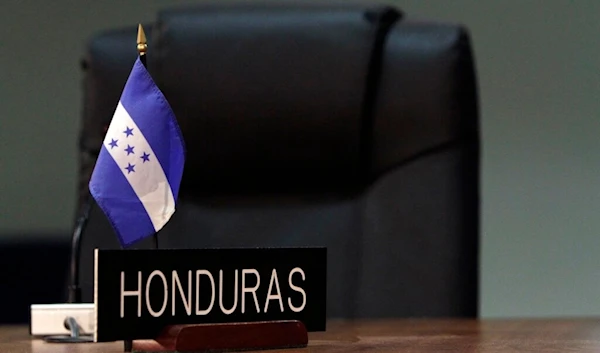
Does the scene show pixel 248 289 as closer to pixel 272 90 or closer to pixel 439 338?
pixel 439 338

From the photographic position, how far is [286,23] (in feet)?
6.43

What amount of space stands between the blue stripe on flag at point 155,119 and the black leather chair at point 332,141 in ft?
2.64

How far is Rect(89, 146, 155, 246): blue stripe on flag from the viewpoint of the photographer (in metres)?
1.13

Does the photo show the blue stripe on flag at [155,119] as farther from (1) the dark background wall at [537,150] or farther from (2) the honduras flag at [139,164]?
(1) the dark background wall at [537,150]

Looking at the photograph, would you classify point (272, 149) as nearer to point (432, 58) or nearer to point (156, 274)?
point (432, 58)

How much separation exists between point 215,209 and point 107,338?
1.01m

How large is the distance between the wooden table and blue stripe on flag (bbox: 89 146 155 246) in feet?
0.43

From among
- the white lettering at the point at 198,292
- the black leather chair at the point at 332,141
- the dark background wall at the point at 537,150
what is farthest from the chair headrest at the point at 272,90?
the dark background wall at the point at 537,150

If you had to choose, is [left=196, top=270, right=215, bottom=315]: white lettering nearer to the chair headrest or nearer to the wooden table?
the wooden table

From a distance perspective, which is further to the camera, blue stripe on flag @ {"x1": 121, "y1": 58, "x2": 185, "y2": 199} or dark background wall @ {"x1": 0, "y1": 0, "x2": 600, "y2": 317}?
dark background wall @ {"x1": 0, "y1": 0, "x2": 600, "y2": 317}

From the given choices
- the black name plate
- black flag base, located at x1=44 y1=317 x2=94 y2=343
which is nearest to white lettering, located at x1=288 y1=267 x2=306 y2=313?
the black name plate

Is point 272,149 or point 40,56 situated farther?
point 40,56

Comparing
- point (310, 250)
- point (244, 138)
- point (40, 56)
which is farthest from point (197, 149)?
point (40, 56)

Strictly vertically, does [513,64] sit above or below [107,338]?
above
